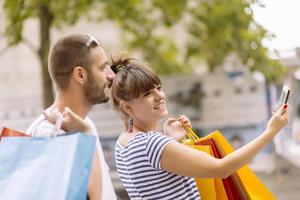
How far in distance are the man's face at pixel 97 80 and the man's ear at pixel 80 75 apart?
18 mm

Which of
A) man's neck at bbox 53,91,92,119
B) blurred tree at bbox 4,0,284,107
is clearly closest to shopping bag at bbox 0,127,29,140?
man's neck at bbox 53,91,92,119

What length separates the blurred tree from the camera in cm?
1179

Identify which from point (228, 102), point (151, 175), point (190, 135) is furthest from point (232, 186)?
point (228, 102)

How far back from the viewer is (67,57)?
2.64 metres

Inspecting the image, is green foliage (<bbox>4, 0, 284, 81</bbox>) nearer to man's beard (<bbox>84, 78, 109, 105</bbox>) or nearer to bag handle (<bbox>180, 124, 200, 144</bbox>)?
bag handle (<bbox>180, 124, 200, 144</bbox>)

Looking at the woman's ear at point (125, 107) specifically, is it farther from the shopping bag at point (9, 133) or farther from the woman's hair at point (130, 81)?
the shopping bag at point (9, 133)

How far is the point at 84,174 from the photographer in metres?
2.06

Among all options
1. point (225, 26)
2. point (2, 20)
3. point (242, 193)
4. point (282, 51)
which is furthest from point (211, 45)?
point (242, 193)

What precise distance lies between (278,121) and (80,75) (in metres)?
0.80

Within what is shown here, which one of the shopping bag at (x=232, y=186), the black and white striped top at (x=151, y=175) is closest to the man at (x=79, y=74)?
the black and white striped top at (x=151, y=175)

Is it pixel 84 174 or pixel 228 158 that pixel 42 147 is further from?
pixel 228 158

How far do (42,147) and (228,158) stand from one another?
2.22 ft

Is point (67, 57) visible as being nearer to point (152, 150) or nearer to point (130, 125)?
point (130, 125)

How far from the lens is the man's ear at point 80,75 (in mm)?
2639
